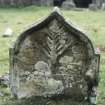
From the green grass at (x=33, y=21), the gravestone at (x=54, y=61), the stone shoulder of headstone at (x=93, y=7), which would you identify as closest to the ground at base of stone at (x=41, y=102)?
the gravestone at (x=54, y=61)

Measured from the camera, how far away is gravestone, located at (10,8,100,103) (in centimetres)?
696

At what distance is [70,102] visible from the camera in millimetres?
7172

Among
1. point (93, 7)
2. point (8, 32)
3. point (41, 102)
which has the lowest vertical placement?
point (41, 102)

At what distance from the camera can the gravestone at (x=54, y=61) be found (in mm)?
6961

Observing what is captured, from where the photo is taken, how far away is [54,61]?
703 centimetres

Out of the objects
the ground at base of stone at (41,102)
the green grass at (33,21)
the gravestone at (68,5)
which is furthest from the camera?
the gravestone at (68,5)

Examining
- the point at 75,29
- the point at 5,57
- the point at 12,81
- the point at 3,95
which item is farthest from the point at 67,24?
the point at 5,57

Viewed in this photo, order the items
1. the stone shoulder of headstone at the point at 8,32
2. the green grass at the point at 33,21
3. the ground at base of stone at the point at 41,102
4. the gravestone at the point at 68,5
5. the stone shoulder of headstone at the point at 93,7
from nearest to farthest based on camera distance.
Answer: the ground at base of stone at the point at 41,102 → the green grass at the point at 33,21 → the stone shoulder of headstone at the point at 8,32 → the stone shoulder of headstone at the point at 93,7 → the gravestone at the point at 68,5

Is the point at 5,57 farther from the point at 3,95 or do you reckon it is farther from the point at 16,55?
the point at 16,55

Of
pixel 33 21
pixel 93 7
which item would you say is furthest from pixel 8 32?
pixel 93 7

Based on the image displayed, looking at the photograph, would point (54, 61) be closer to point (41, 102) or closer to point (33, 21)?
point (41, 102)

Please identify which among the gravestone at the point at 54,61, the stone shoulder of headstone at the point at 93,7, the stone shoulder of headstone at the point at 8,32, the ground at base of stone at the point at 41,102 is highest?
the stone shoulder of headstone at the point at 93,7

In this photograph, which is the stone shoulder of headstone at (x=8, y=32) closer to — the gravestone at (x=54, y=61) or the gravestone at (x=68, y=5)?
the gravestone at (x=68, y=5)

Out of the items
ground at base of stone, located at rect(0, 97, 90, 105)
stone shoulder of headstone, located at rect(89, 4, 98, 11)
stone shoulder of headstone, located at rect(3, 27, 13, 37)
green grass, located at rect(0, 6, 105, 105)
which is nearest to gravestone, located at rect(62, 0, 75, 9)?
stone shoulder of headstone, located at rect(89, 4, 98, 11)
